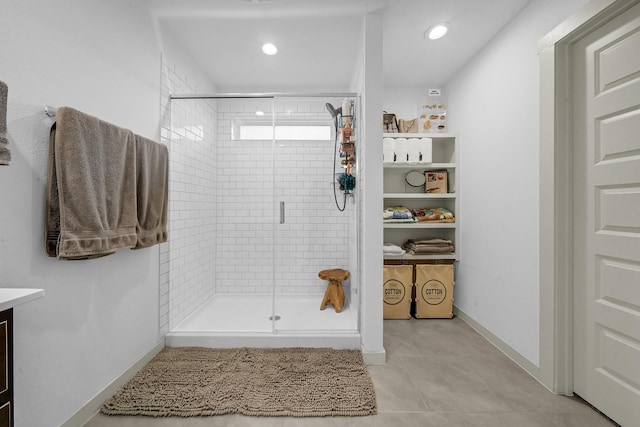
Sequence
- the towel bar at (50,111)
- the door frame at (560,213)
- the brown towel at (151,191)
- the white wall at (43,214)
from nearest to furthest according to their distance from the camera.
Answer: the white wall at (43,214) < the towel bar at (50,111) < the door frame at (560,213) < the brown towel at (151,191)

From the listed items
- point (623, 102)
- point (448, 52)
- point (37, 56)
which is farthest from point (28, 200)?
point (448, 52)

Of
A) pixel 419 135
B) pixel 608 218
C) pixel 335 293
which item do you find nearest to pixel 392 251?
pixel 335 293

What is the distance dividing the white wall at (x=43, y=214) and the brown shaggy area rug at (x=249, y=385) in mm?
227

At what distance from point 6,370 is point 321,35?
2.60 metres

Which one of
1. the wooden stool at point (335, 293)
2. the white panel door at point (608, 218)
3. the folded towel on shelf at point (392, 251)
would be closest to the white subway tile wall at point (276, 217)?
the wooden stool at point (335, 293)

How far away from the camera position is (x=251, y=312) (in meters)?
2.77

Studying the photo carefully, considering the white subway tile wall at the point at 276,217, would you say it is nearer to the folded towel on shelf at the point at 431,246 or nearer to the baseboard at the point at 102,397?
the folded towel on shelf at the point at 431,246

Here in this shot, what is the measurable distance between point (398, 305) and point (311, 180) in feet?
5.46

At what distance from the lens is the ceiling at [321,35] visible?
1962mm

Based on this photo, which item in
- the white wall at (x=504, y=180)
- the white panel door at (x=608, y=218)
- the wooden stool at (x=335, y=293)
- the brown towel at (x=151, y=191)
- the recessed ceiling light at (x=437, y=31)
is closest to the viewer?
the white panel door at (x=608, y=218)

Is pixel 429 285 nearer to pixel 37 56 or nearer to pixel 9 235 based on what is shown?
pixel 9 235

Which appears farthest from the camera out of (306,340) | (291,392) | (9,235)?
(306,340)

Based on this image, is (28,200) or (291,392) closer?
(28,200)

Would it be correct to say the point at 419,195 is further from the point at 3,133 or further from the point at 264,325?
the point at 3,133
